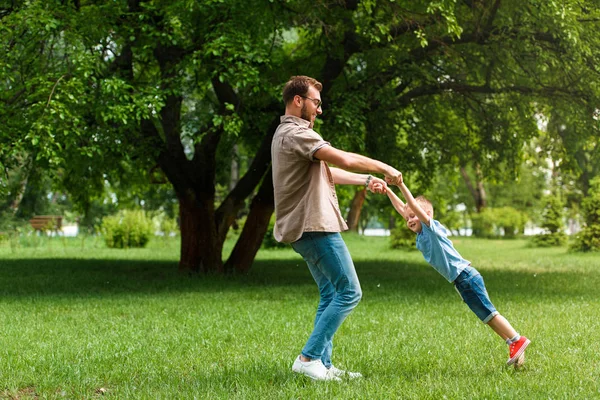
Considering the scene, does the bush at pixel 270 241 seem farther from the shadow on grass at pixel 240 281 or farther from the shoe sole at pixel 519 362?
the shoe sole at pixel 519 362

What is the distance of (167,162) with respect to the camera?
15562mm

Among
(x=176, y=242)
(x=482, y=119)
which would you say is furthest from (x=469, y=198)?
(x=482, y=119)

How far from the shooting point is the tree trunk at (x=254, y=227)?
627 inches

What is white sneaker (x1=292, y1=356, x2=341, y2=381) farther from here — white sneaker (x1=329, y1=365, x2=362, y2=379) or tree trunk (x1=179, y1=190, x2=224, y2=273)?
tree trunk (x1=179, y1=190, x2=224, y2=273)

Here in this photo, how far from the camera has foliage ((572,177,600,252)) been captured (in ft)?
85.6

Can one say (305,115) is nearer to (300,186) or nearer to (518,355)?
(300,186)

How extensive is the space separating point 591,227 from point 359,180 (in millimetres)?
23138

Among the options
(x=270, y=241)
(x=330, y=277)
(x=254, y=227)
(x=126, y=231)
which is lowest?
(x=270, y=241)

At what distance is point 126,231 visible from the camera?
29141mm

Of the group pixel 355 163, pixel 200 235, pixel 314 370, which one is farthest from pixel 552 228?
pixel 355 163

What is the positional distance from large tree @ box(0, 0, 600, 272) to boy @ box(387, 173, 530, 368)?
6.29m

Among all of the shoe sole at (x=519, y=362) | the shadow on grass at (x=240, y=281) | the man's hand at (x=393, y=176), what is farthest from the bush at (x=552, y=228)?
the man's hand at (x=393, y=176)

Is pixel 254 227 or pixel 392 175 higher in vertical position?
pixel 392 175

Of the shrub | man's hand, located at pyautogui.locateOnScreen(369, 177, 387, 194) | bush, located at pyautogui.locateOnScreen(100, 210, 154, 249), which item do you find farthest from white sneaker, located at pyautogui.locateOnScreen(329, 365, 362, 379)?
the shrub
